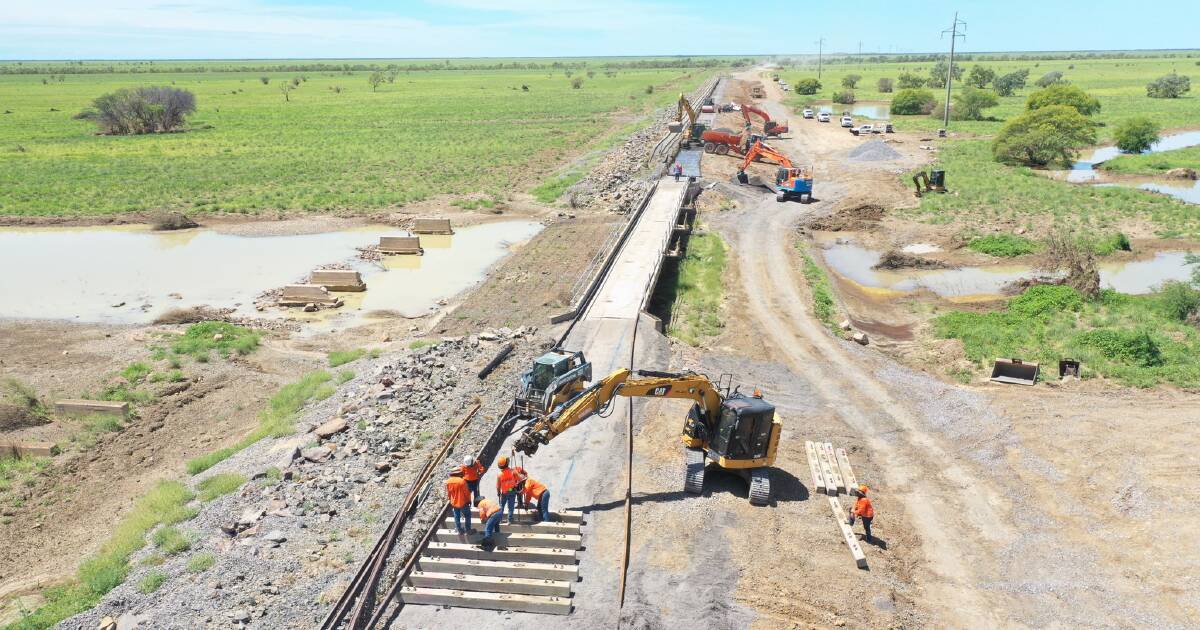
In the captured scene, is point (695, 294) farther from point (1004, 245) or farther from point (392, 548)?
point (392, 548)

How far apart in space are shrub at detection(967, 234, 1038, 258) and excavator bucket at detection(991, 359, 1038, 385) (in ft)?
50.8

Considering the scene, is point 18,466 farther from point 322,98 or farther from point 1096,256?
point 322,98

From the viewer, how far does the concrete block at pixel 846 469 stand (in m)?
16.8

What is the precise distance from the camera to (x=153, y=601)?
41.4 ft

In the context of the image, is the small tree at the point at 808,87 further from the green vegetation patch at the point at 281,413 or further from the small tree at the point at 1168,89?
the green vegetation patch at the point at 281,413

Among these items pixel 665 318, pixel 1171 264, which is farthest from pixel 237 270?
pixel 1171 264

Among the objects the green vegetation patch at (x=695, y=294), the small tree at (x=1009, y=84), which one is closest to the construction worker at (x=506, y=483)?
the green vegetation patch at (x=695, y=294)

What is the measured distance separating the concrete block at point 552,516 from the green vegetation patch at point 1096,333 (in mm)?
15773

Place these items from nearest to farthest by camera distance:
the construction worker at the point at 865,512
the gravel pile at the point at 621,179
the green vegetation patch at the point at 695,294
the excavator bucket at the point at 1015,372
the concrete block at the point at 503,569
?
1. the concrete block at the point at 503,569
2. the construction worker at the point at 865,512
3. the excavator bucket at the point at 1015,372
4. the green vegetation patch at the point at 695,294
5. the gravel pile at the point at 621,179

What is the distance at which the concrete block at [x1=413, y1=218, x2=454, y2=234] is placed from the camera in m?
41.4

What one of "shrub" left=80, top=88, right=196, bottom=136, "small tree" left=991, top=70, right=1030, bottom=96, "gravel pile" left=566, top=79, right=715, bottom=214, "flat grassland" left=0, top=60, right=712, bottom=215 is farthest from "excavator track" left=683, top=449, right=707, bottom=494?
"small tree" left=991, top=70, right=1030, bottom=96

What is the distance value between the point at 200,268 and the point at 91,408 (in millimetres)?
16373

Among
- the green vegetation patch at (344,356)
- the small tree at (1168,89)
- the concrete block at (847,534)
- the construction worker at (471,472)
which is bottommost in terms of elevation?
the concrete block at (847,534)

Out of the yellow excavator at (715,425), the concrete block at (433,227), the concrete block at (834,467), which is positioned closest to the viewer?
the yellow excavator at (715,425)
